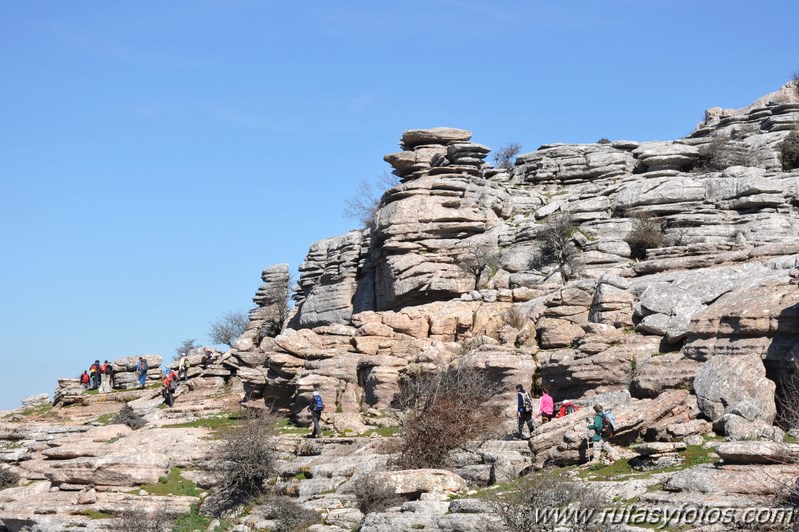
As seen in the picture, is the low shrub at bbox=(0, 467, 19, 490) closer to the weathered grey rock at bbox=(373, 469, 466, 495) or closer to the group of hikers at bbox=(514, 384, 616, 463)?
the weathered grey rock at bbox=(373, 469, 466, 495)

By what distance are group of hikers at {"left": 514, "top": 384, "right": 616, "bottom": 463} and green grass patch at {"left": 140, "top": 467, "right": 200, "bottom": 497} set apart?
30.0ft

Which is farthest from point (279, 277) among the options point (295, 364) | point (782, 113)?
point (782, 113)

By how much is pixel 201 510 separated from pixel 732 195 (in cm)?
2494

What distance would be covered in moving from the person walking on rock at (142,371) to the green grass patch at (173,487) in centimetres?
1858

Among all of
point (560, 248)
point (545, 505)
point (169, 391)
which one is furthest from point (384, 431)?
point (560, 248)

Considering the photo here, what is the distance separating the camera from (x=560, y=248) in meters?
41.8

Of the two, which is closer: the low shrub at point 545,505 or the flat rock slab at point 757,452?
the low shrub at point 545,505

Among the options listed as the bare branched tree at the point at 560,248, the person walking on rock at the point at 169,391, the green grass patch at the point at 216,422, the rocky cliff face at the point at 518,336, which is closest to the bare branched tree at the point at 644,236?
the rocky cliff face at the point at 518,336

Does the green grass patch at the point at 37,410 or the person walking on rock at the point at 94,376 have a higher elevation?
the person walking on rock at the point at 94,376

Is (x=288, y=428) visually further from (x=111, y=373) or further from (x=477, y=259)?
(x=111, y=373)

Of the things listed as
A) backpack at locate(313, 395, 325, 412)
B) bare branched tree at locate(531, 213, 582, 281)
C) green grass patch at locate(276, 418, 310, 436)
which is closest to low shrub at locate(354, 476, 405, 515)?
backpack at locate(313, 395, 325, 412)

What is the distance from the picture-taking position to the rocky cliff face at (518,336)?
2344 cm

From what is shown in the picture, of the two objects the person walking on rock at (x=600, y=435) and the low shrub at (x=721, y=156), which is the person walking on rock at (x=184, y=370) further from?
the person walking on rock at (x=600, y=435)

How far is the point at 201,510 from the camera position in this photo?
2791 centimetres
